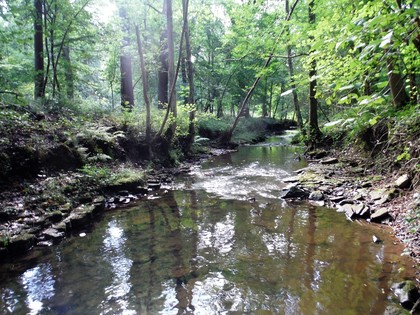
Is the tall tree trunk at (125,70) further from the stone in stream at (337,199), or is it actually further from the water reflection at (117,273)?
the stone in stream at (337,199)

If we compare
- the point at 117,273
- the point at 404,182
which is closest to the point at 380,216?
the point at 404,182

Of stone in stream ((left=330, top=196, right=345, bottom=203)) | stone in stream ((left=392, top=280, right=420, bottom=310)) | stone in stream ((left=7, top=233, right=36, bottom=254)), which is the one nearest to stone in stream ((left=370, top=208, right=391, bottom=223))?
stone in stream ((left=330, top=196, right=345, bottom=203))

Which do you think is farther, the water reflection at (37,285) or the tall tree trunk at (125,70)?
the tall tree trunk at (125,70)

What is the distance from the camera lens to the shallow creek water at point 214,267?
138 inches

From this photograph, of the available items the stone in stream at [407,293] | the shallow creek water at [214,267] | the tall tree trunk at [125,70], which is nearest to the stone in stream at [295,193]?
the shallow creek water at [214,267]

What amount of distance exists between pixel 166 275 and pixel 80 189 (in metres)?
4.54

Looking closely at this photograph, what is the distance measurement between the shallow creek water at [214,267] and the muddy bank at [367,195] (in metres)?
0.29

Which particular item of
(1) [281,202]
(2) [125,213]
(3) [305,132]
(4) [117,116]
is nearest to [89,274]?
(2) [125,213]

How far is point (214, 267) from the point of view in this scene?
171 inches

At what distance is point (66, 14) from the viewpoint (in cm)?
1173

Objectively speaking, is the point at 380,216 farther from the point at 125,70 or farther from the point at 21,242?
the point at 125,70

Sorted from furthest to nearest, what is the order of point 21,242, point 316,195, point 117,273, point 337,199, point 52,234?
point 316,195 < point 337,199 < point 52,234 < point 21,242 < point 117,273

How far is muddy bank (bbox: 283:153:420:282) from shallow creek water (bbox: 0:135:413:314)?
0.29 metres

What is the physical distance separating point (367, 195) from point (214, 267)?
14.6 ft
